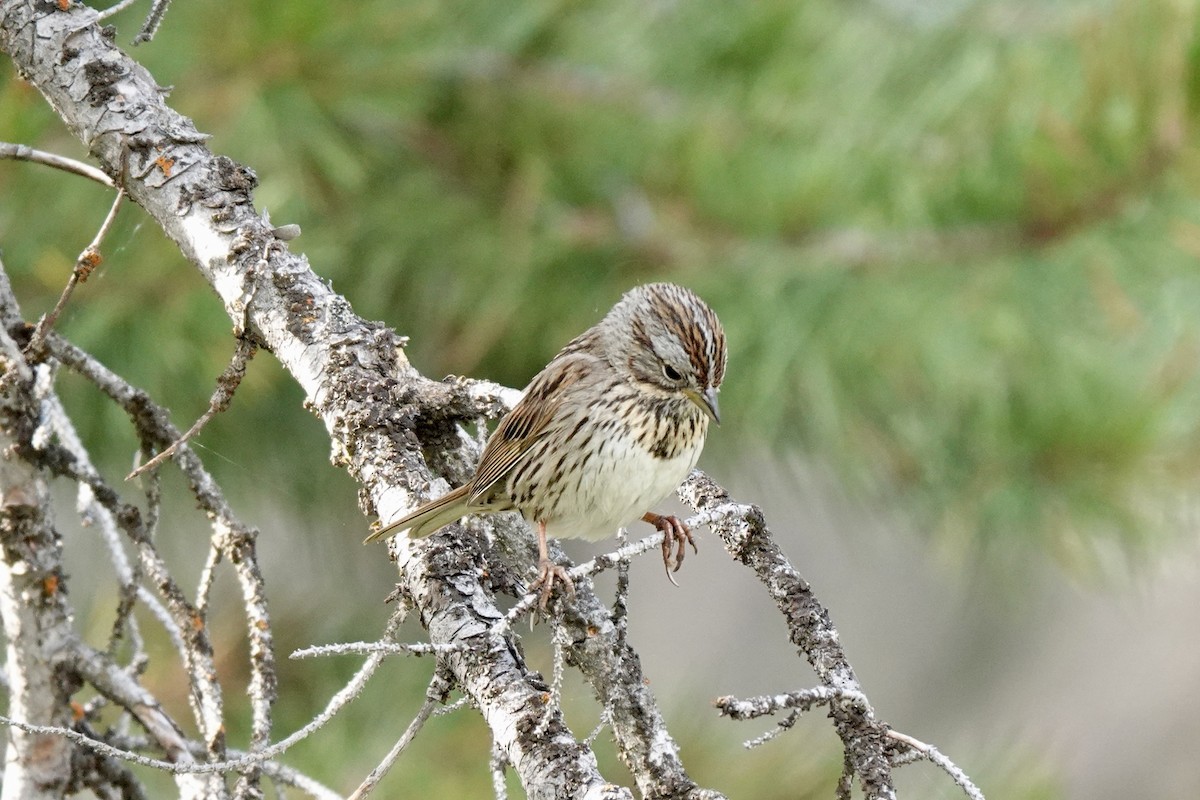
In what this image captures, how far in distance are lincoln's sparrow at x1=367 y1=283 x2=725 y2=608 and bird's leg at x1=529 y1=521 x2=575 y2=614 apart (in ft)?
0.70

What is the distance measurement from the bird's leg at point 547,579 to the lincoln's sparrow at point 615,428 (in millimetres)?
212

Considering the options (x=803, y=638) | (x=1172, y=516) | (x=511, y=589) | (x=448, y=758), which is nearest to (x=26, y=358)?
(x=511, y=589)

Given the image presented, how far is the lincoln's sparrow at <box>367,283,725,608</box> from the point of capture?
1934mm

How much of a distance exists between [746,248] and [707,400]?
1.63 m

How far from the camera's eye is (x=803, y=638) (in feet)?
4.09

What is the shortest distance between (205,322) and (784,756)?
59.5 inches

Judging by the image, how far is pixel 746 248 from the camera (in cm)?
354

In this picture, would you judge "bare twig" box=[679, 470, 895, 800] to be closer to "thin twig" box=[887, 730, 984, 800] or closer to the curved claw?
"thin twig" box=[887, 730, 984, 800]

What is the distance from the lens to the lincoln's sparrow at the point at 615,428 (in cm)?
193

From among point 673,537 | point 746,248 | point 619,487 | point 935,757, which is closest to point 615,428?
point 619,487

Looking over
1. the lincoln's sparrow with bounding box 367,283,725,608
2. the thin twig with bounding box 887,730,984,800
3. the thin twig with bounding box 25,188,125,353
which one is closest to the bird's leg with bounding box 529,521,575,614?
the lincoln's sparrow with bounding box 367,283,725,608

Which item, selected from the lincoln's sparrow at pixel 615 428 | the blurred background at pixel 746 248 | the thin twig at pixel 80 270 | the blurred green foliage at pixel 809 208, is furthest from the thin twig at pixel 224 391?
the blurred green foliage at pixel 809 208

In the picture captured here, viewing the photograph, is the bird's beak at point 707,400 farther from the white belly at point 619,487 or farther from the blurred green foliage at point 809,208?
the blurred green foliage at point 809,208

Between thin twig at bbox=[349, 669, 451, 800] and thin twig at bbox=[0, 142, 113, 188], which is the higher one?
thin twig at bbox=[0, 142, 113, 188]
